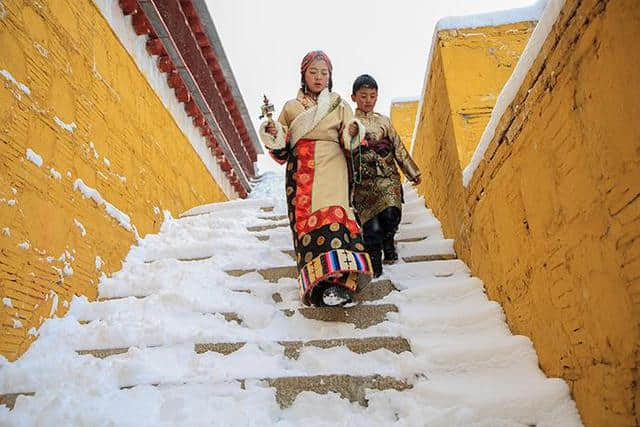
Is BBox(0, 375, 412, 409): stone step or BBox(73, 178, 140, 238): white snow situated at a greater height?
BBox(73, 178, 140, 238): white snow

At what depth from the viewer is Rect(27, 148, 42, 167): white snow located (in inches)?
90.8

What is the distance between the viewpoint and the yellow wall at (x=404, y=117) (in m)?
7.41

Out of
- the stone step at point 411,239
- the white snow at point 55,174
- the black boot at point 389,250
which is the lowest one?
the black boot at point 389,250

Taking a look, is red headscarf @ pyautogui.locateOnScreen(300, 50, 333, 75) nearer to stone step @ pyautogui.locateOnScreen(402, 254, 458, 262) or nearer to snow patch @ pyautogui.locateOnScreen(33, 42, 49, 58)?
stone step @ pyautogui.locateOnScreen(402, 254, 458, 262)

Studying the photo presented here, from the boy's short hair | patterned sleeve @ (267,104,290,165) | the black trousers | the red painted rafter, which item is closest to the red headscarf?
patterned sleeve @ (267,104,290,165)

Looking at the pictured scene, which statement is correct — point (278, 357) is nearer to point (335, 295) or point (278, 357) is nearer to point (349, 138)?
point (335, 295)

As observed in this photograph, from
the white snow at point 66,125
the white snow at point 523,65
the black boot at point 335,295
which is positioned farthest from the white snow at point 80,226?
the white snow at point 523,65

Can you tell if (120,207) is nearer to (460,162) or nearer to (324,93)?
(324,93)

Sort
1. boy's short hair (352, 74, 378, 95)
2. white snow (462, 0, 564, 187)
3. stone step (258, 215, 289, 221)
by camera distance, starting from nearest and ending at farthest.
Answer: white snow (462, 0, 564, 187), boy's short hair (352, 74, 378, 95), stone step (258, 215, 289, 221)

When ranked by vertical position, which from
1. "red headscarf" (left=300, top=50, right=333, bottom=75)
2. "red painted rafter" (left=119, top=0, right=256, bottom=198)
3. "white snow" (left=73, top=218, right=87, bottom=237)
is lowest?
"white snow" (left=73, top=218, right=87, bottom=237)

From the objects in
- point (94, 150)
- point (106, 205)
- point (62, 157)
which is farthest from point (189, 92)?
point (62, 157)

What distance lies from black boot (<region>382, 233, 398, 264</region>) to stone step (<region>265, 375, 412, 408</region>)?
3.69 ft

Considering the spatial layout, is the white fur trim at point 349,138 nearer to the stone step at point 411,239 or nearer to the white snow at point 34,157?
the stone step at point 411,239

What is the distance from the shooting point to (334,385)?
1789 millimetres
